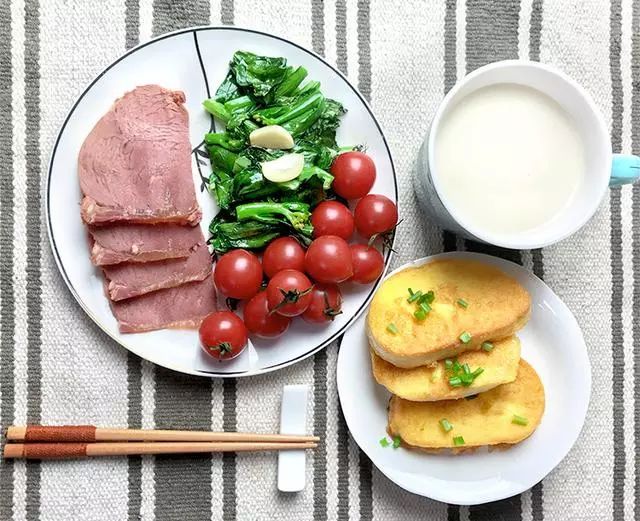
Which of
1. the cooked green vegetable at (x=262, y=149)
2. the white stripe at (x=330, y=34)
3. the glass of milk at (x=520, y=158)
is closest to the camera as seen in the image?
the glass of milk at (x=520, y=158)

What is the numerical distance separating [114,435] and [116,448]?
0.03 metres

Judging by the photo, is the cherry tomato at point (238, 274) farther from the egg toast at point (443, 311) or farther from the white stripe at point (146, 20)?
the white stripe at point (146, 20)

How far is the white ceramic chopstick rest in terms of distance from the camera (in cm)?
150

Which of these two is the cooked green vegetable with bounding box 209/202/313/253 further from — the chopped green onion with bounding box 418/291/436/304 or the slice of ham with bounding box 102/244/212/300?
the chopped green onion with bounding box 418/291/436/304

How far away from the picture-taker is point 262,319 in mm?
1420

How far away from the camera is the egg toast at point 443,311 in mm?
1413

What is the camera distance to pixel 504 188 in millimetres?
1367

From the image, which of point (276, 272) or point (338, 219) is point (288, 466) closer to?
point (276, 272)

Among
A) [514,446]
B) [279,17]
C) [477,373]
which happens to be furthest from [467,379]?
[279,17]

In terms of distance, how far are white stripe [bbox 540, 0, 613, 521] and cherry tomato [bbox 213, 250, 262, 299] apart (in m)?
0.64

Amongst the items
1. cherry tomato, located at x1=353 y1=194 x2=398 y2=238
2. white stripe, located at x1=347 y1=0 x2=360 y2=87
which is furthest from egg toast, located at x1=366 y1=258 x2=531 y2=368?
white stripe, located at x1=347 y1=0 x2=360 y2=87

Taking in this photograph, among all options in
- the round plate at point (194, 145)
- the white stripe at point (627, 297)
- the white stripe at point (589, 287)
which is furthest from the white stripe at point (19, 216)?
the white stripe at point (627, 297)

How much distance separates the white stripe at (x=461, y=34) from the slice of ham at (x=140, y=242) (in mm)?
660

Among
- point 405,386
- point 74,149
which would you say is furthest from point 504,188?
point 74,149
